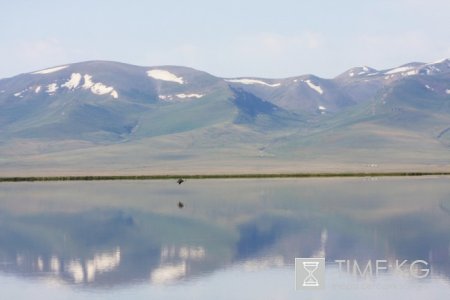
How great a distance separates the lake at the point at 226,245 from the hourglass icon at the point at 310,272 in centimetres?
31

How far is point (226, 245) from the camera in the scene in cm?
5066

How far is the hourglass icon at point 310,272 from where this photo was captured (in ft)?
123

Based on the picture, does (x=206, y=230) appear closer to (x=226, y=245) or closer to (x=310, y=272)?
(x=226, y=245)

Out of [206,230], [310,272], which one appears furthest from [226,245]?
[310,272]

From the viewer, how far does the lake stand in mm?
37625

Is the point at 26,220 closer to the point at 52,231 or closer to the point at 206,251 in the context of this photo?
the point at 52,231

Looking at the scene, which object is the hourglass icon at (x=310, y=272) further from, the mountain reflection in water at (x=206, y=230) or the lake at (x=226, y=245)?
the mountain reflection in water at (x=206, y=230)

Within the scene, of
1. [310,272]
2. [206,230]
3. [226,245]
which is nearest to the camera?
[310,272]

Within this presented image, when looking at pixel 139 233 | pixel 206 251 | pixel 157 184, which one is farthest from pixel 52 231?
pixel 157 184

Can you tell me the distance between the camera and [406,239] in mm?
50875

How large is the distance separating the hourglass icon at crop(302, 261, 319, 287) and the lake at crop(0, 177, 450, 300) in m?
0.31

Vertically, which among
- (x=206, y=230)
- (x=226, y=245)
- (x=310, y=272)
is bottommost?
(x=310, y=272)

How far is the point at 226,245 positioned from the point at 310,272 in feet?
37.6

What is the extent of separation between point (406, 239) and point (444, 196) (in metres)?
31.3
